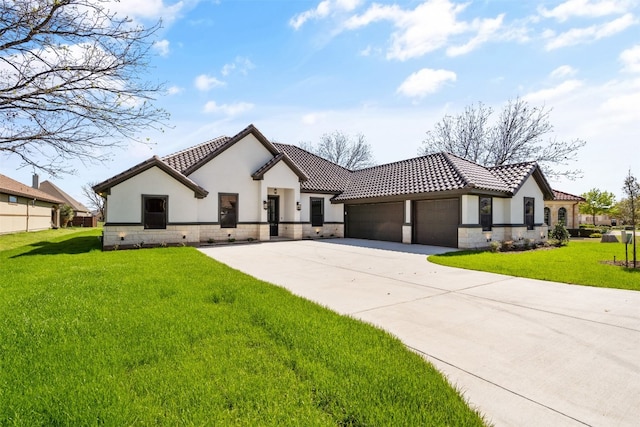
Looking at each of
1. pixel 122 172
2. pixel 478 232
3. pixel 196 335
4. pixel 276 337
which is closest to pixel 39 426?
pixel 196 335

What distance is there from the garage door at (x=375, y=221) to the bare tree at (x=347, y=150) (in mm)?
23646

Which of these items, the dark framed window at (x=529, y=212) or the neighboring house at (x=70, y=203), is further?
the neighboring house at (x=70, y=203)

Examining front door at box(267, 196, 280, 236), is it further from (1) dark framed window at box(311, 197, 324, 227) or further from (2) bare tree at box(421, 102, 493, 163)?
(2) bare tree at box(421, 102, 493, 163)

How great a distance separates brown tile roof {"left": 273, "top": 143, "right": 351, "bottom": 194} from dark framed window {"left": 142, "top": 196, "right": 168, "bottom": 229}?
8.01 m

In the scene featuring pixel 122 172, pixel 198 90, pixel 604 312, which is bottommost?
pixel 604 312

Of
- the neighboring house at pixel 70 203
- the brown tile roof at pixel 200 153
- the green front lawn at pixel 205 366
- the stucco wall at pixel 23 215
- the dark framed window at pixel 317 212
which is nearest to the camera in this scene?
the green front lawn at pixel 205 366

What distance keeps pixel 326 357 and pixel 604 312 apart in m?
5.00

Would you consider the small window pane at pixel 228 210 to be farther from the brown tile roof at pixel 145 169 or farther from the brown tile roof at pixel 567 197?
the brown tile roof at pixel 567 197

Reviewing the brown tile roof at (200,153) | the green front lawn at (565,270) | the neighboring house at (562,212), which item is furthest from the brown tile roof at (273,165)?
the neighboring house at (562,212)

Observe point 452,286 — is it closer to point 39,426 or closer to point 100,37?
point 39,426

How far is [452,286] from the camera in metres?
6.96

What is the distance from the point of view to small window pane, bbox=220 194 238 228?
17125mm

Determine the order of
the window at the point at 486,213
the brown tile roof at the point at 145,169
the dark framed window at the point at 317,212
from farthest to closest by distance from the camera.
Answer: the dark framed window at the point at 317,212
the window at the point at 486,213
the brown tile roof at the point at 145,169

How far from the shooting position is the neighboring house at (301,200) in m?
14.4
